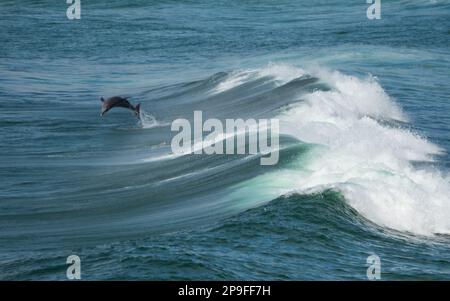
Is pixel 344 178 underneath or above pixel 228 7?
underneath

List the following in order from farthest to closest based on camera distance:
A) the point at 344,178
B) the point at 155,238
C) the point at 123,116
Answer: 1. the point at 123,116
2. the point at 344,178
3. the point at 155,238

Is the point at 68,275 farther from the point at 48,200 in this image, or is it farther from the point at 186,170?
the point at 186,170

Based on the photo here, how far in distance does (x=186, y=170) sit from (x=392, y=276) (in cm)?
715

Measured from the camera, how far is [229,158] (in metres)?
18.5

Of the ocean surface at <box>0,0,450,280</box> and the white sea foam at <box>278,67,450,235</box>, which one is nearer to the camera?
the ocean surface at <box>0,0,450,280</box>

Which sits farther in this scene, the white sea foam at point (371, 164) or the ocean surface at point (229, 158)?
the white sea foam at point (371, 164)

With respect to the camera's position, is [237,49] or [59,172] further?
[237,49]

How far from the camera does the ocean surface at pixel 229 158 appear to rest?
41.0ft

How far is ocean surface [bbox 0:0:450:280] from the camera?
41.0ft

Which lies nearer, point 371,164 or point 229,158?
point 371,164

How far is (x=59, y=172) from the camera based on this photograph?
1927 centimetres
